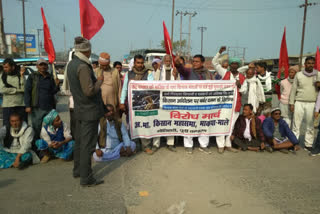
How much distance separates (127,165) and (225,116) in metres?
2.26

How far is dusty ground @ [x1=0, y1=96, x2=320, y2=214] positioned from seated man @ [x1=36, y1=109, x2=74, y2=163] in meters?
0.16

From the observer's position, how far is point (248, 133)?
5004 millimetres

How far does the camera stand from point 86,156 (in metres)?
3.24

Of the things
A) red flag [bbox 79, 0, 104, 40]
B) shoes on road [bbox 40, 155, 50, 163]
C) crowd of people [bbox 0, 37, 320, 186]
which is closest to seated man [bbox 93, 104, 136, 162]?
crowd of people [bbox 0, 37, 320, 186]

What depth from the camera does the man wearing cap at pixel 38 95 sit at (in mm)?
4484

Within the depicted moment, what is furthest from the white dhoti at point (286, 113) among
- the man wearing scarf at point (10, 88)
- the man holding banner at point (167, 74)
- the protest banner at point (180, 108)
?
the man wearing scarf at point (10, 88)

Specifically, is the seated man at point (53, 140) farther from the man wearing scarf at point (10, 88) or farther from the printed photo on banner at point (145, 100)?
the printed photo on banner at point (145, 100)

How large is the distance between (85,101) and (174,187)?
168 centimetres

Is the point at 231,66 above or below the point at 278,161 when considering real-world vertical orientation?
above

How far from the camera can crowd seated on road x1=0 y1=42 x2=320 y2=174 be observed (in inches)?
164

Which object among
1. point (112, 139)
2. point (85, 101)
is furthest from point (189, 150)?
point (85, 101)

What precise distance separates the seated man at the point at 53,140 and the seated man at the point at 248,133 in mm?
3265

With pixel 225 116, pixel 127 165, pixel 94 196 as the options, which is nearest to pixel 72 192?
pixel 94 196

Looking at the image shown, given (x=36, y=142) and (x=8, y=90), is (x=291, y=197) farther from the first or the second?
(x=8, y=90)
